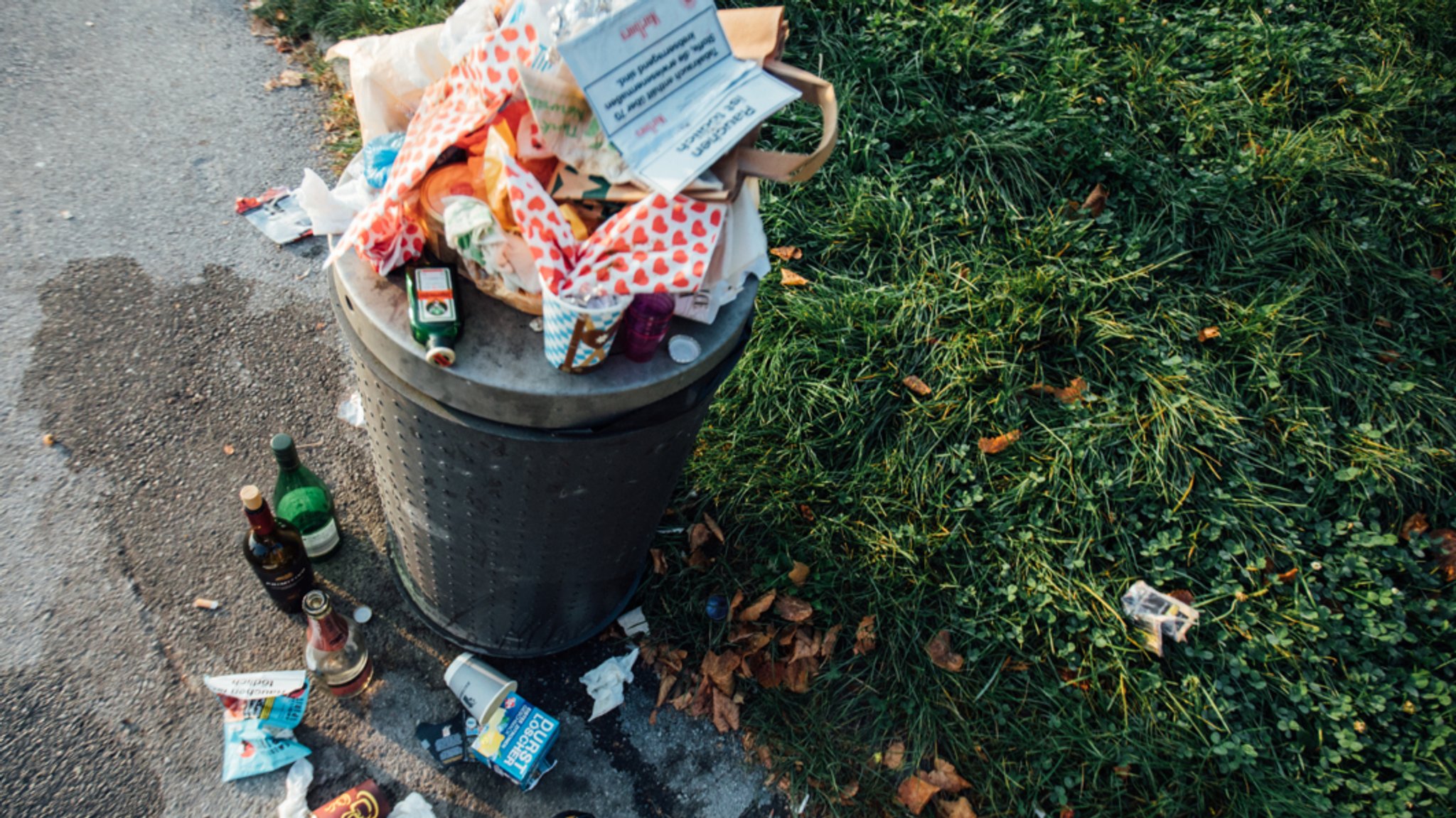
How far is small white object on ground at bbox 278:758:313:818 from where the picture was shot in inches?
83.0

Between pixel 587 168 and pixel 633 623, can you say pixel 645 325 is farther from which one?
pixel 633 623

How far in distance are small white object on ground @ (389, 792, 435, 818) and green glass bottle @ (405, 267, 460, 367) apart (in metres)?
1.40

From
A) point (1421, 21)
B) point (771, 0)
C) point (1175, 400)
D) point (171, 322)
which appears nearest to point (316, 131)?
point (171, 322)

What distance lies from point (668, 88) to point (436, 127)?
0.43 meters

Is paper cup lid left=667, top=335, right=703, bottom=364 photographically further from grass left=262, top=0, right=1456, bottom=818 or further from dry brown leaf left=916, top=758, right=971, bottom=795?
dry brown leaf left=916, top=758, right=971, bottom=795

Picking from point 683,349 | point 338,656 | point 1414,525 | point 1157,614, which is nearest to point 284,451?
point 338,656

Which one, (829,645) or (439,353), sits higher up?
(439,353)

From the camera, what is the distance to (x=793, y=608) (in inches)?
100

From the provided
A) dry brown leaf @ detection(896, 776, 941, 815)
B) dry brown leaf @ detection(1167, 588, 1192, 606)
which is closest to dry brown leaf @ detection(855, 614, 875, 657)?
dry brown leaf @ detection(896, 776, 941, 815)

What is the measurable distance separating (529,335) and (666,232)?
34 centimetres

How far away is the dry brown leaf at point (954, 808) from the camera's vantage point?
2299 mm

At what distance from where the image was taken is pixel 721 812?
2.30 metres

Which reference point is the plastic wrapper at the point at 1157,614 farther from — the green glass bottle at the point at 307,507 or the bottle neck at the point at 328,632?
the green glass bottle at the point at 307,507

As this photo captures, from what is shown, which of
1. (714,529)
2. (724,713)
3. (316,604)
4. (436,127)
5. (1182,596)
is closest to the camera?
(436,127)
